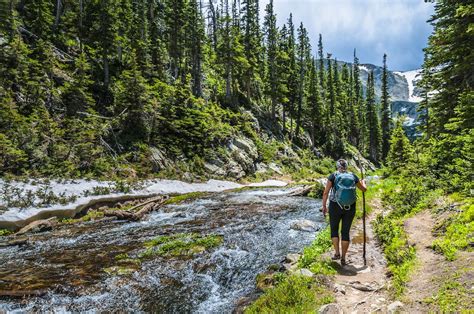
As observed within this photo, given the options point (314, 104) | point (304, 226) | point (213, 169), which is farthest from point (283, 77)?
point (304, 226)

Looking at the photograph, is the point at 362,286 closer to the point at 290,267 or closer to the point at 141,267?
the point at 290,267

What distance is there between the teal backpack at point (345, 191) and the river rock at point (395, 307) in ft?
8.88

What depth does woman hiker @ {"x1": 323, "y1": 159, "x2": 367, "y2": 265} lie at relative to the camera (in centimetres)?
753

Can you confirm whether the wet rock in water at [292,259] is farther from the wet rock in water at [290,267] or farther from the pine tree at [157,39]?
the pine tree at [157,39]

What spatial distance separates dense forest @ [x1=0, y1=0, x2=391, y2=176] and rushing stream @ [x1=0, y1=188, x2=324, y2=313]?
1082 cm

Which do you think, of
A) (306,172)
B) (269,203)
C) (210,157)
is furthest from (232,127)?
(269,203)

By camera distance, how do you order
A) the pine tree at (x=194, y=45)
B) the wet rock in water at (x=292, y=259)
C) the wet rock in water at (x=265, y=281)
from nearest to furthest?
1. the wet rock in water at (x=265, y=281)
2. the wet rock in water at (x=292, y=259)
3. the pine tree at (x=194, y=45)

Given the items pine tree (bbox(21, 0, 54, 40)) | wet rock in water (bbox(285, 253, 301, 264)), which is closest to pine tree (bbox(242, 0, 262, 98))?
pine tree (bbox(21, 0, 54, 40))

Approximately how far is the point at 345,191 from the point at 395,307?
2.95 metres

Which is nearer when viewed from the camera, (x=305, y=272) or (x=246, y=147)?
(x=305, y=272)

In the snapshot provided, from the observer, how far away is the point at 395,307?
198 inches

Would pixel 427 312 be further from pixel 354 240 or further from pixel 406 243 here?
pixel 354 240

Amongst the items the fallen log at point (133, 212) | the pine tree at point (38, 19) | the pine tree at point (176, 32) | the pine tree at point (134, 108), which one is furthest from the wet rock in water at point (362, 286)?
the pine tree at point (176, 32)

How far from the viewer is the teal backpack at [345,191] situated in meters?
7.50
